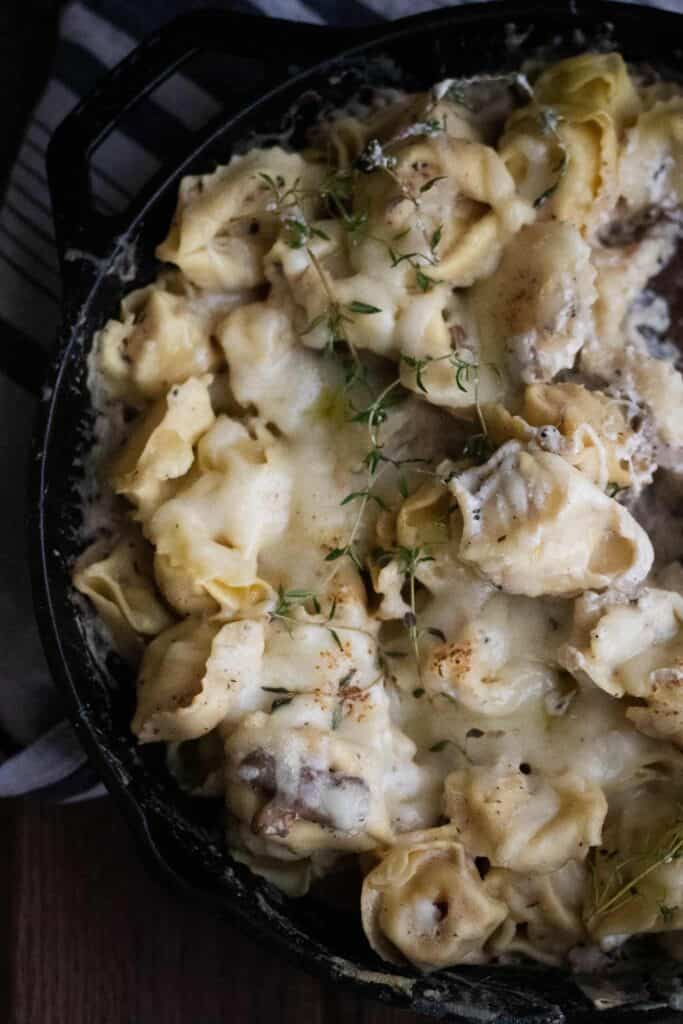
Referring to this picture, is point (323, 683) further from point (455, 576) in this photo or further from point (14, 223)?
point (14, 223)

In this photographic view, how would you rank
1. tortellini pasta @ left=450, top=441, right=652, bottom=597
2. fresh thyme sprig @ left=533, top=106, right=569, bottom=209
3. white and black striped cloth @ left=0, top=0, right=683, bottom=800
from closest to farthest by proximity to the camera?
1. tortellini pasta @ left=450, top=441, right=652, bottom=597
2. fresh thyme sprig @ left=533, top=106, right=569, bottom=209
3. white and black striped cloth @ left=0, top=0, right=683, bottom=800

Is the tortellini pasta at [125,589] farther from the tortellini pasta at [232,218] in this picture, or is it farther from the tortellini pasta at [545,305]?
the tortellini pasta at [545,305]

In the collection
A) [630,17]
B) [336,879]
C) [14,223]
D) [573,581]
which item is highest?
[14,223]

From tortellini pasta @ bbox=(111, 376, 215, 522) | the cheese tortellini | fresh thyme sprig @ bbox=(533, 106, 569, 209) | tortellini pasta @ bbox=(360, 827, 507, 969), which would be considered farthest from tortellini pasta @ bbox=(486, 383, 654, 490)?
tortellini pasta @ bbox=(360, 827, 507, 969)

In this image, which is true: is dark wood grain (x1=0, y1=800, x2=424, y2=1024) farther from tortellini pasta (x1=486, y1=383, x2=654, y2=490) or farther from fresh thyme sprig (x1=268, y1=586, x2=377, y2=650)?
tortellini pasta (x1=486, y1=383, x2=654, y2=490)

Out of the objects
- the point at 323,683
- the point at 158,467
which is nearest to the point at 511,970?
the point at 323,683

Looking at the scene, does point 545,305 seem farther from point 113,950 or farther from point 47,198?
point 113,950

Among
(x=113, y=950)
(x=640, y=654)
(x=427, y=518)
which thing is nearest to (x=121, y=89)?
(x=427, y=518)
